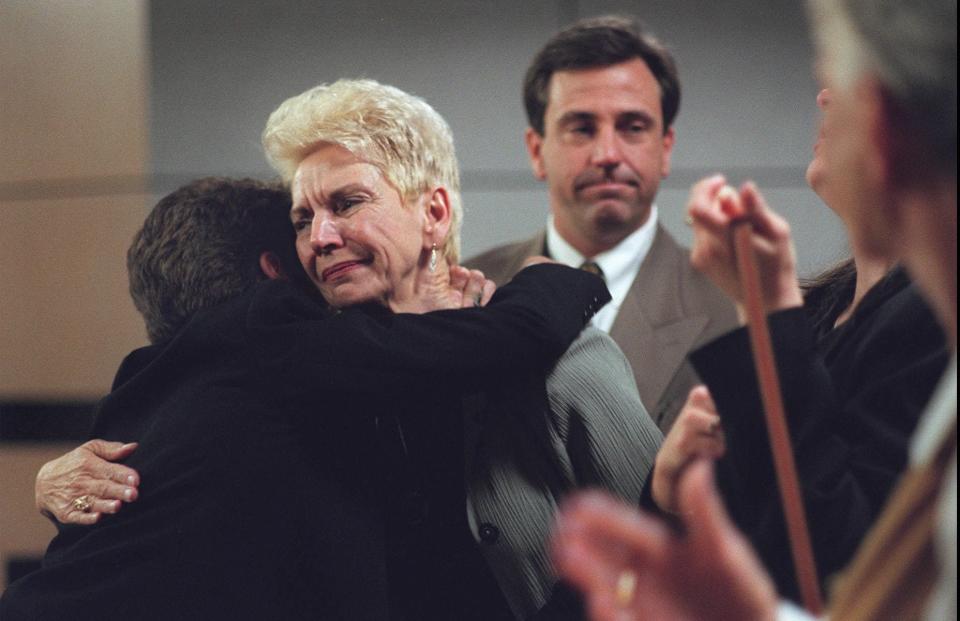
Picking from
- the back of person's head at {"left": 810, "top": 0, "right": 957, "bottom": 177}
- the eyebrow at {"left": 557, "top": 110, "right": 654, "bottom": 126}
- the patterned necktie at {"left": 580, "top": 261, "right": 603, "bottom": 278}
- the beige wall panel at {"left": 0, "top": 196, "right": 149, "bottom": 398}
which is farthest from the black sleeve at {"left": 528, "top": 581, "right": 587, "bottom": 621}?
the beige wall panel at {"left": 0, "top": 196, "right": 149, "bottom": 398}

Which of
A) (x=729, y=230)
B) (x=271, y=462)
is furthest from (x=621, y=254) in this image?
(x=729, y=230)

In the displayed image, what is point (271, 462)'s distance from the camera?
1505 millimetres

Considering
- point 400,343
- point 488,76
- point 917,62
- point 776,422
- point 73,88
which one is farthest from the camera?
point 73,88

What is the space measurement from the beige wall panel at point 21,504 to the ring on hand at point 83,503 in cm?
258

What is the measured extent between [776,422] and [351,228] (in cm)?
94

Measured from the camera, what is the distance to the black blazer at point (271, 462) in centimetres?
147

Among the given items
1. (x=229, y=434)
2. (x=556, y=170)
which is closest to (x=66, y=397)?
(x=556, y=170)

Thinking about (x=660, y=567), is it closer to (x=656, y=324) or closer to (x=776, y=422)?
(x=776, y=422)

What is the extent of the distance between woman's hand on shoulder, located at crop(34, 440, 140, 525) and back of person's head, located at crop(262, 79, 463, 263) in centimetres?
50

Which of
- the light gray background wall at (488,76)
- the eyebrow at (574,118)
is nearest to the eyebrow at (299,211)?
the eyebrow at (574,118)

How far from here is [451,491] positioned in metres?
1.62

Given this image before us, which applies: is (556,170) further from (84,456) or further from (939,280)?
(939,280)

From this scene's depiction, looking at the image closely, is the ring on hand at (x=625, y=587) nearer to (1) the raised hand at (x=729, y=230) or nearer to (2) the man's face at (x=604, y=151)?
(1) the raised hand at (x=729, y=230)

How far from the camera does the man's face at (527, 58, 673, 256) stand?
2.62 m
